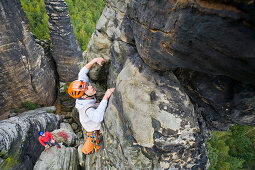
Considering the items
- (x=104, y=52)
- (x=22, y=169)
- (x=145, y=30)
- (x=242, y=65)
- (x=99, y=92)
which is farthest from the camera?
(x=22, y=169)

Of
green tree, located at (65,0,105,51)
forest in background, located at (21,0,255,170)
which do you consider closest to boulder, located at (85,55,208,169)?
forest in background, located at (21,0,255,170)

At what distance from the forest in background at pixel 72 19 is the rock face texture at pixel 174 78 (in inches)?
579

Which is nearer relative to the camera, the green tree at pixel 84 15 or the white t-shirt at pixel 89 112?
the white t-shirt at pixel 89 112

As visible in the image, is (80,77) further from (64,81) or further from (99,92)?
(64,81)

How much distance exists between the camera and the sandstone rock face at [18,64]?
9127mm

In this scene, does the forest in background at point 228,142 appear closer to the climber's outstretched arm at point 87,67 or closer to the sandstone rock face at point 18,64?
the sandstone rock face at point 18,64

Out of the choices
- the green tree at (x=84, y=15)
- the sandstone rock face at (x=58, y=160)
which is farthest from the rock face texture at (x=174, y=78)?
the green tree at (x=84, y=15)

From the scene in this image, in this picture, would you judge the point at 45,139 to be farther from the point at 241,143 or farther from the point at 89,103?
the point at 241,143

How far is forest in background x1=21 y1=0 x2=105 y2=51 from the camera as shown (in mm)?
18656

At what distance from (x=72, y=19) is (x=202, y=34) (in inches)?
1305

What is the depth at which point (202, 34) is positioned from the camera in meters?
1.58

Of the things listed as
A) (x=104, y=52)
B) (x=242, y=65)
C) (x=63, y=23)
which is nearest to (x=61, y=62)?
(x=63, y=23)

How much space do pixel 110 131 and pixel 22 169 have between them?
5.15m

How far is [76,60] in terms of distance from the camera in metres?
13.6
